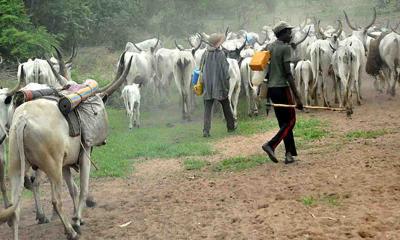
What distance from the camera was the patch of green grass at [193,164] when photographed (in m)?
9.34

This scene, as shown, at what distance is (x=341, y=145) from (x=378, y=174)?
91.1 inches

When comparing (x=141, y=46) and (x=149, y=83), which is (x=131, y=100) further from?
(x=141, y=46)

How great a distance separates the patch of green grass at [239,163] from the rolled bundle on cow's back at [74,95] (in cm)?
272

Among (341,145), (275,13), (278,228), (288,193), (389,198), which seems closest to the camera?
(278,228)

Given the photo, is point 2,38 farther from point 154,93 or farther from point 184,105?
point 184,105

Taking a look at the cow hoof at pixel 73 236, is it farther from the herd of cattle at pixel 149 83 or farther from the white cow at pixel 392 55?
the white cow at pixel 392 55

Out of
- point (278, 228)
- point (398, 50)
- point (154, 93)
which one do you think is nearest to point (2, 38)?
point (154, 93)

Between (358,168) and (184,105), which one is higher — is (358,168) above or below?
above

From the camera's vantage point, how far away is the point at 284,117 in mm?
8383

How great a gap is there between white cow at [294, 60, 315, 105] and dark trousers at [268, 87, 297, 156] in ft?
18.5

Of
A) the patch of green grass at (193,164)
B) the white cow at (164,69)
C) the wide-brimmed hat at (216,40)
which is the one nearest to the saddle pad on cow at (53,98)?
the patch of green grass at (193,164)

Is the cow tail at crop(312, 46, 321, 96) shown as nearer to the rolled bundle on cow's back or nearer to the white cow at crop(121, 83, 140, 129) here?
the white cow at crop(121, 83, 140, 129)

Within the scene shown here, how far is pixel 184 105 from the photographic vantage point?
15375mm

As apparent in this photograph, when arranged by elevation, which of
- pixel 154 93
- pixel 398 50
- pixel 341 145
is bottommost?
pixel 154 93
